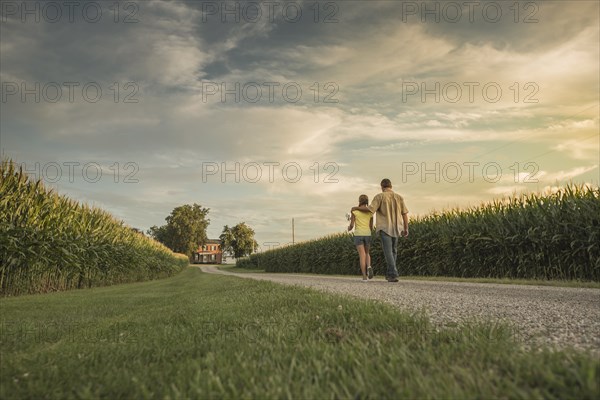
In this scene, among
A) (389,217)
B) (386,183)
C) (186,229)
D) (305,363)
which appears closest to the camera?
(305,363)

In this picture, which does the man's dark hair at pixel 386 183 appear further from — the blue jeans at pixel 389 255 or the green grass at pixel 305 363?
the green grass at pixel 305 363

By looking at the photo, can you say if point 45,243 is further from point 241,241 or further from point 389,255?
point 241,241

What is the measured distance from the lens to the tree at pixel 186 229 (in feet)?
308

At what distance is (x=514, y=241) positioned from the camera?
12.2 m

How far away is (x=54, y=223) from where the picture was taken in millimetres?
12195

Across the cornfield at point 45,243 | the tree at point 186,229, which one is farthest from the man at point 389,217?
the tree at point 186,229

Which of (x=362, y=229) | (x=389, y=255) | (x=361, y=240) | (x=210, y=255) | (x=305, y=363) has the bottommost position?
(x=210, y=255)

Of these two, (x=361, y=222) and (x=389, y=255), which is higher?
(x=361, y=222)

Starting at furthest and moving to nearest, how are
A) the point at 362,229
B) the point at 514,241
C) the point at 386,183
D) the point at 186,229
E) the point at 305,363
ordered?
the point at 186,229 → the point at 514,241 → the point at 362,229 → the point at 386,183 → the point at 305,363

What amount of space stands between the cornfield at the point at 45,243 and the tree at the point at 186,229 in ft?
258

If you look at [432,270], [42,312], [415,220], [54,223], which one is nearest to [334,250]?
[415,220]

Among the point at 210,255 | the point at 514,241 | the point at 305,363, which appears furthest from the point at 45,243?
the point at 210,255

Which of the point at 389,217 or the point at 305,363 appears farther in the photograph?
the point at 389,217

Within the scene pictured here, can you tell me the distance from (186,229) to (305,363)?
95.6 m
